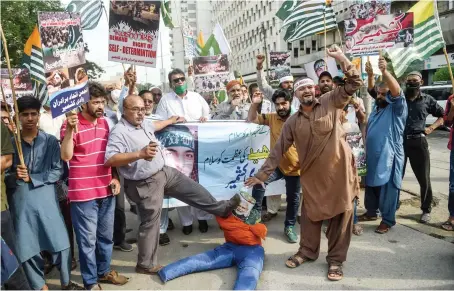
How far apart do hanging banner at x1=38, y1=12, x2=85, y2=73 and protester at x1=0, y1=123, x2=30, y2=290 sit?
640 mm

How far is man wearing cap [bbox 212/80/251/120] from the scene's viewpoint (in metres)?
5.11

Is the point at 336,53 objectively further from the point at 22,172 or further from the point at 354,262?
the point at 22,172

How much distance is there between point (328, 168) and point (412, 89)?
212 cm

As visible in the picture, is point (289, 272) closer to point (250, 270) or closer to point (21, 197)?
point (250, 270)

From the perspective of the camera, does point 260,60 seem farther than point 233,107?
No

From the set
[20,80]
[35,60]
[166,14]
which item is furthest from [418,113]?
[20,80]

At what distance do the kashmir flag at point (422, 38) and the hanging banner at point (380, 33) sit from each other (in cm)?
26

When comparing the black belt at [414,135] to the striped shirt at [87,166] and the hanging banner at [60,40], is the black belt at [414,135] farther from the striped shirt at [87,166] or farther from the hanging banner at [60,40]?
the hanging banner at [60,40]

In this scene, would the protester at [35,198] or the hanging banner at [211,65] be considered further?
the hanging banner at [211,65]

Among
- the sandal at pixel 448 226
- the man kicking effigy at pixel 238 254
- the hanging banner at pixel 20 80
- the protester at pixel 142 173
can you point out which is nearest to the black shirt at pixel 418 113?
the sandal at pixel 448 226

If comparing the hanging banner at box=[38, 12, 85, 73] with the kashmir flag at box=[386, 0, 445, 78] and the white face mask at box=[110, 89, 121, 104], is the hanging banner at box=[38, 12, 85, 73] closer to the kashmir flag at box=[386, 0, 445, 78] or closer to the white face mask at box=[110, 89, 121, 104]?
the white face mask at box=[110, 89, 121, 104]

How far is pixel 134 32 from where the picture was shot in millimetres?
4016

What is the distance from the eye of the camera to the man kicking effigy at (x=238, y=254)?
128 inches

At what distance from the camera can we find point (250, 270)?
3.20 metres
